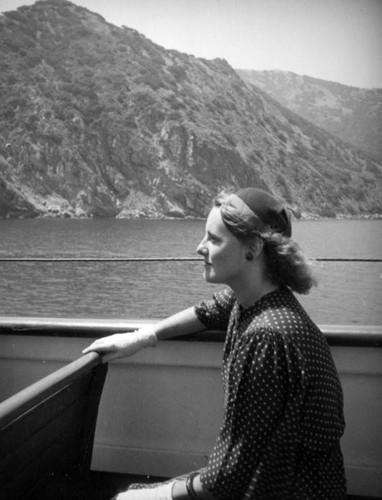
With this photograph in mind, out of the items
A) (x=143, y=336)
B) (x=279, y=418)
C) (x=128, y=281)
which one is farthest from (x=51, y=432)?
(x=128, y=281)

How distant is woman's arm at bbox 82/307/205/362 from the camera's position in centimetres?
165

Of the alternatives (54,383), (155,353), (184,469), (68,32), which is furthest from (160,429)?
(68,32)

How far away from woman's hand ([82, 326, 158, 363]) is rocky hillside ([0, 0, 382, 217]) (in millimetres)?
84233

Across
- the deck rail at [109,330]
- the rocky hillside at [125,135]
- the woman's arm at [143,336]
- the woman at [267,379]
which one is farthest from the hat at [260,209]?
the rocky hillside at [125,135]

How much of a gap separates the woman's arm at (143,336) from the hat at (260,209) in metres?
0.53

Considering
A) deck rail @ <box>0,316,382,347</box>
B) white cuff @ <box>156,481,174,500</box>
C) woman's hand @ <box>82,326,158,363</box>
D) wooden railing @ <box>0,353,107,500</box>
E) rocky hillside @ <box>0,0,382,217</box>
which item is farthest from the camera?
rocky hillside @ <box>0,0,382,217</box>

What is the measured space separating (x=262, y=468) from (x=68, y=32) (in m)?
115

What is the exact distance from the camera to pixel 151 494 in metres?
1.33

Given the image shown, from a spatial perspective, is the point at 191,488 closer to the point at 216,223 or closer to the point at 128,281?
the point at 216,223

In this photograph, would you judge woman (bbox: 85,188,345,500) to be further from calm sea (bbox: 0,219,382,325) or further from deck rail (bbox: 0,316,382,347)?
calm sea (bbox: 0,219,382,325)

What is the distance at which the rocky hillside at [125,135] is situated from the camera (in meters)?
89.1

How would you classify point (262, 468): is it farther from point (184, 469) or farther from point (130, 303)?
point (130, 303)

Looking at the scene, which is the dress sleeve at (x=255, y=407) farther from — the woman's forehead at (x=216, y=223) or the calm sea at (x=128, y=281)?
the calm sea at (x=128, y=281)

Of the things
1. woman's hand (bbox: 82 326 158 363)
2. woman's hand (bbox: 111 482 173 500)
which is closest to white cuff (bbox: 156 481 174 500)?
woman's hand (bbox: 111 482 173 500)
